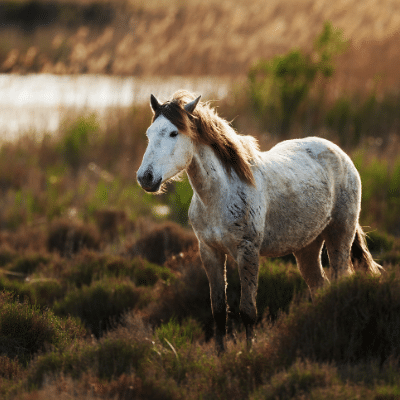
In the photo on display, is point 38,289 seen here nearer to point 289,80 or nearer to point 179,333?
point 179,333

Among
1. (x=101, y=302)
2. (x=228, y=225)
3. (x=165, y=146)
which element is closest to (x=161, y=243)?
(x=101, y=302)

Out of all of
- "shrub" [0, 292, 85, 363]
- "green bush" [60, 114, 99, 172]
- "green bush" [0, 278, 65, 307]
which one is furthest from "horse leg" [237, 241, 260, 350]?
"green bush" [60, 114, 99, 172]

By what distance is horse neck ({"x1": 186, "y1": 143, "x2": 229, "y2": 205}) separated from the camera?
12.8 ft

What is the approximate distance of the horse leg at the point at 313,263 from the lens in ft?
16.5

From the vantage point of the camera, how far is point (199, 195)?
3.98 metres

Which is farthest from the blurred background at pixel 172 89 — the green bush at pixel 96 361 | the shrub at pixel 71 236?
the green bush at pixel 96 361

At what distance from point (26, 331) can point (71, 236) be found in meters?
4.16

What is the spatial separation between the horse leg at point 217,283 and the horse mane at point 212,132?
62 cm

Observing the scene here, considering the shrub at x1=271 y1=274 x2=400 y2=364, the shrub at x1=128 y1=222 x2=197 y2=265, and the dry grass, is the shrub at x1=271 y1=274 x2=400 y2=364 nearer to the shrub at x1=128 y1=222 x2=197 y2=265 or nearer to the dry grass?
the shrub at x1=128 y1=222 x2=197 y2=265

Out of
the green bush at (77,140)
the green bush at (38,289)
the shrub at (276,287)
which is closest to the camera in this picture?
the shrub at (276,287)

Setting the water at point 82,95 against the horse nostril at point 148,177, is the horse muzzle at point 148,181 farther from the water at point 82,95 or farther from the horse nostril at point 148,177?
the water at point 82,95

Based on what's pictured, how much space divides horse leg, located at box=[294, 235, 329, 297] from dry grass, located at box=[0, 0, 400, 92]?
794 cm

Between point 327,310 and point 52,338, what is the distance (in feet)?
7.16

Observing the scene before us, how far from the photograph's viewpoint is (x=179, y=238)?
7598 millimetres
